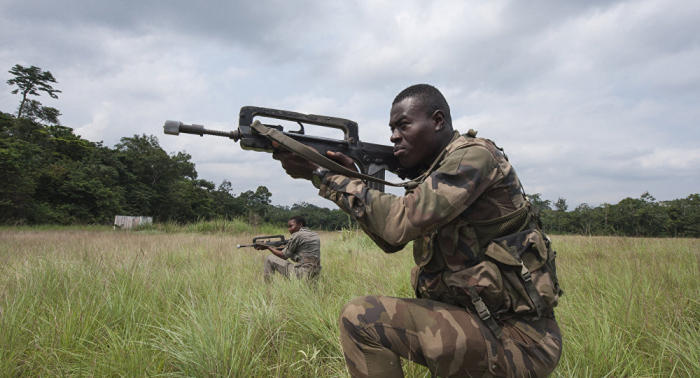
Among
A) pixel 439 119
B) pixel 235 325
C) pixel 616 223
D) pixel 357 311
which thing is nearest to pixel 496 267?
pixel 357 311

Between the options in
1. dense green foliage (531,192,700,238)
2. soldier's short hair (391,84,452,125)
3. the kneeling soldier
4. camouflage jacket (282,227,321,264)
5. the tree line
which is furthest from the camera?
the tree line

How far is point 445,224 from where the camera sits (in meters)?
1.57

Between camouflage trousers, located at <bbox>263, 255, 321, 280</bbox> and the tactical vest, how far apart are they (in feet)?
11.8

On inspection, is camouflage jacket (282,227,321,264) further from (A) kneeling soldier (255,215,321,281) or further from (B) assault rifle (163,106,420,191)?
(B) assault rifle (163,106,420,191)

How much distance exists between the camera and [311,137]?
224 centimetres

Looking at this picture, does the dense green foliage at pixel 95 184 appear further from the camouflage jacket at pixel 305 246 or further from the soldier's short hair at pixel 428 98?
the soldier's short hair at pixel 428 98

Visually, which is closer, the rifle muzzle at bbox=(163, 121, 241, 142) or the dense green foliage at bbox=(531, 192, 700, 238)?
the rifle muzzle at bbox=(163, 121, 241, 142)

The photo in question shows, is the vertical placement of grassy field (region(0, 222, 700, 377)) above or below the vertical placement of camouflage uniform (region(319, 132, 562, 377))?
below

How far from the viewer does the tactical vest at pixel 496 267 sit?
1.49 metres

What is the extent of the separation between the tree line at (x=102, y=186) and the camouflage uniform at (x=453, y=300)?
7841mm

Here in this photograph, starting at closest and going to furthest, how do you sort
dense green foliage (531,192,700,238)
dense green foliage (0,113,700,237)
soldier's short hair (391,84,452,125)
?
1. soldier's short hair (391,84,452,125)
2. dense green foliage (531,192,700,238)
3. dense green foliage (0,113,700,237)

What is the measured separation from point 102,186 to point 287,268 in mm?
37769

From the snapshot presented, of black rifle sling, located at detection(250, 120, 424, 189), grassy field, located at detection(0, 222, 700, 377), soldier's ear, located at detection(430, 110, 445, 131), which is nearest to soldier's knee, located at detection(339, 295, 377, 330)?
black rifle sling, located at detection(250, 120, 424, 189)

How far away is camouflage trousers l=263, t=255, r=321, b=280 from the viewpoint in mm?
5348
